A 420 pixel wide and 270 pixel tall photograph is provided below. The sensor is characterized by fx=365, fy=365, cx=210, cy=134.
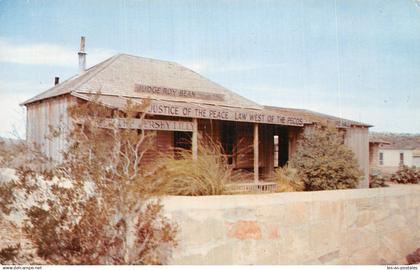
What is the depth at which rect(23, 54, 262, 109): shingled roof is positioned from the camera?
10344 mm

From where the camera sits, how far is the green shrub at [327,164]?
791 centimetres

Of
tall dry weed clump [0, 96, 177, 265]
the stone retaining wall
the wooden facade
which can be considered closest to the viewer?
tall dry weed clump [0, 96, 177, 265]

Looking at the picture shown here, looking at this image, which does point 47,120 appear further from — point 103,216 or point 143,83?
point 103,216

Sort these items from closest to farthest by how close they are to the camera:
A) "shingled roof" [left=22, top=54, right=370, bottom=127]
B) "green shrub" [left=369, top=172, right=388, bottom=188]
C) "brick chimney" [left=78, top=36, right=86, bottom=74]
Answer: "shingled roof" [left=22, top=54, right=370, bottom=127], "brick chimney" [left=78, top=36, right=86, bottom=74], "green shrub" [left=369, top=172, right=388, bottom=188]

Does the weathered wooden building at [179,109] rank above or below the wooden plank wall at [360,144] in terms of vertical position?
above

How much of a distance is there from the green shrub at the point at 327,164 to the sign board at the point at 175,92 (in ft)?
15.0

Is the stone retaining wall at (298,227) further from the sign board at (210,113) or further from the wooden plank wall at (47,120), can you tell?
the wooden plank wall at (47,120)

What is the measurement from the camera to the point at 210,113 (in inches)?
371

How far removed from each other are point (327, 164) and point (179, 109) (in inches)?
144

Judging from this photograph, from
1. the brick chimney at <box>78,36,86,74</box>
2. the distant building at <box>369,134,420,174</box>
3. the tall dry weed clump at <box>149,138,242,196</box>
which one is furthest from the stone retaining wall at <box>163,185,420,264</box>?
the distant building at <box>369,134,420,174</box>

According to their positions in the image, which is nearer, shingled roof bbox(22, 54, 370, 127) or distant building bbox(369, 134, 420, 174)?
shingled roof bbox(22, 54, 370, 127)

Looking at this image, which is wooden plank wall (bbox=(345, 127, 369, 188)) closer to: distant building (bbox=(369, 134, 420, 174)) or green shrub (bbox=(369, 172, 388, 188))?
green shrub (bbox=(369, 172, 388, 188))

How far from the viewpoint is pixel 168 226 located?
11.6 feet

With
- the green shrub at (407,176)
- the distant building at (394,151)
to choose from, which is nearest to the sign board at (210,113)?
the green shrub at (407,176)
